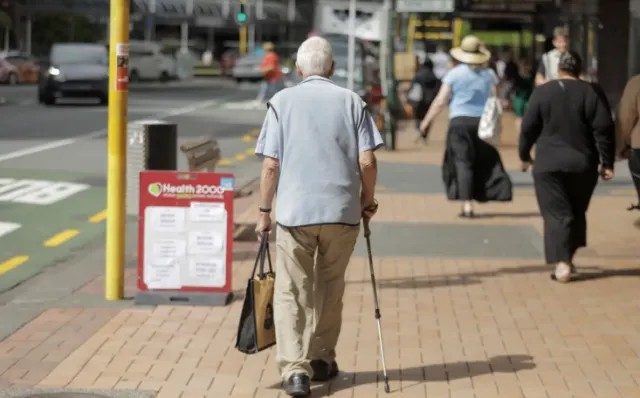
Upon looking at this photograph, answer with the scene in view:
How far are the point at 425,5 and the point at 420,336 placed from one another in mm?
14566

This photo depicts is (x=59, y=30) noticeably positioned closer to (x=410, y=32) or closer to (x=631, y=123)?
(x=410, y=32)

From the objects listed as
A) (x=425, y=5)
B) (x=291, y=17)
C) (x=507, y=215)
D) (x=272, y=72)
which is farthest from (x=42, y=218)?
(x=291, y=17)

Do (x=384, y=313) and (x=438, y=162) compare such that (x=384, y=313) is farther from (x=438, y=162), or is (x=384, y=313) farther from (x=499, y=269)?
(x=438, y=162)

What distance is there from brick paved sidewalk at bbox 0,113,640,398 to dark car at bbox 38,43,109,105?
2400 cm

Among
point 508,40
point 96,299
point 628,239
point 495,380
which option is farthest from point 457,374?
point 508,40

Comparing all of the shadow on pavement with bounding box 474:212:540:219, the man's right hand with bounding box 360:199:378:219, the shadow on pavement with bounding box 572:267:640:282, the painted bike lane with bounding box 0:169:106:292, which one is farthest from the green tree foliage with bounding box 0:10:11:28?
the man's right hand with bounding box 360:199:378:219

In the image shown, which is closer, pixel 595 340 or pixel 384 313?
pixel 595 340

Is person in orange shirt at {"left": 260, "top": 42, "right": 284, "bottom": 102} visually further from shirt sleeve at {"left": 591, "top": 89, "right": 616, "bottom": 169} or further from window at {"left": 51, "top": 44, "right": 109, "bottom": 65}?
shirt sleeve at {"left": 591, "top": 89, "right": 616, "bottom": 169}

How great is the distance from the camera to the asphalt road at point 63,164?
1191 cm

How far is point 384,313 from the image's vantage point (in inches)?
346

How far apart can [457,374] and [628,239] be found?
18.5ft

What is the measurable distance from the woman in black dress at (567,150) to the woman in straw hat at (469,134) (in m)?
3.41

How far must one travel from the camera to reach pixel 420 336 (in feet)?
26.4

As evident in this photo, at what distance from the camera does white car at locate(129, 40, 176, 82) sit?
202ft
